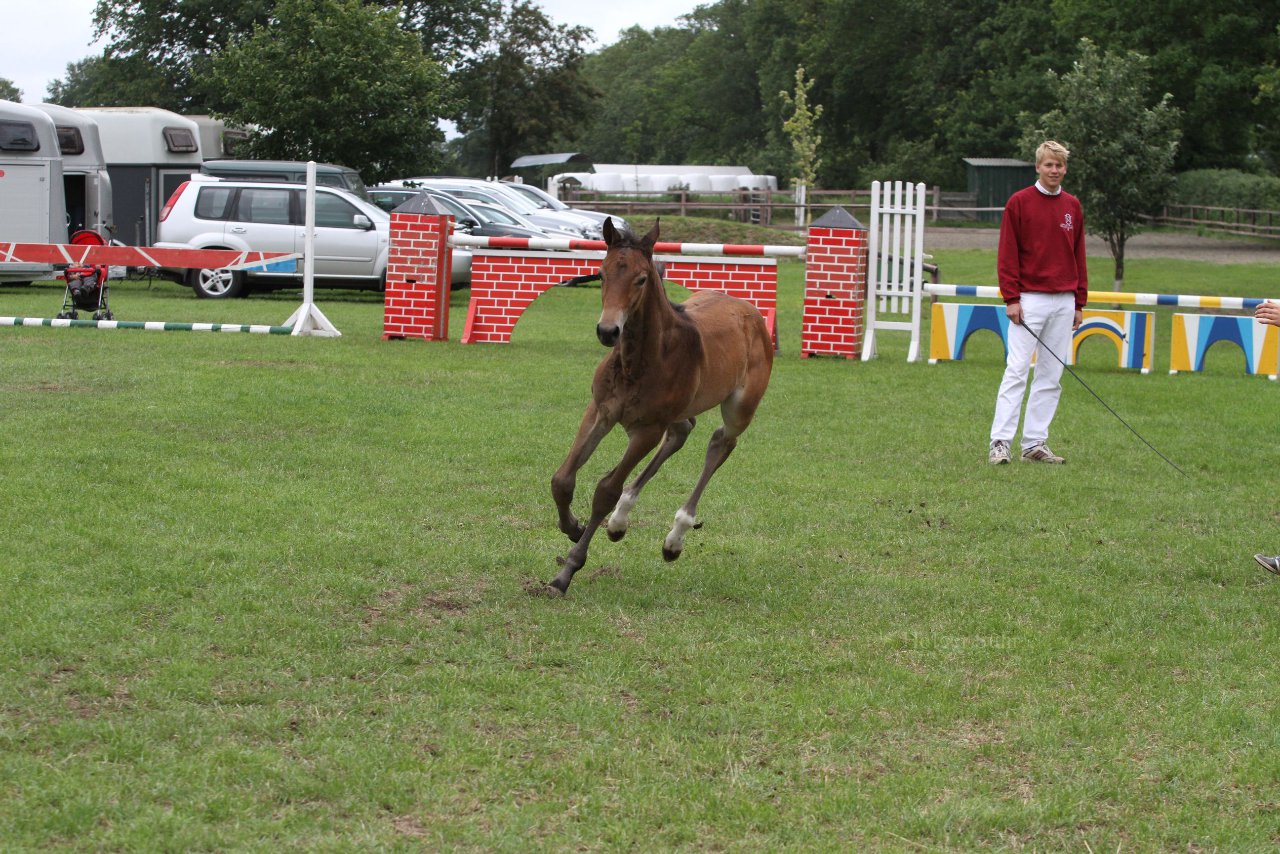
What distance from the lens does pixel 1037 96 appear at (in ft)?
231

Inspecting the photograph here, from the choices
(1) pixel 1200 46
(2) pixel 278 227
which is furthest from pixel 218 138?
(1) pixel 1200 46

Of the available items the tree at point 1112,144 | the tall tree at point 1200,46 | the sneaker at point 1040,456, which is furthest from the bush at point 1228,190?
the sneaker at point 1040,456

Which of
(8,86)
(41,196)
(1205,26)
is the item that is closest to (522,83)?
(1205,26)

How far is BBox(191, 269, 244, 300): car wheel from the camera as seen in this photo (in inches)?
963

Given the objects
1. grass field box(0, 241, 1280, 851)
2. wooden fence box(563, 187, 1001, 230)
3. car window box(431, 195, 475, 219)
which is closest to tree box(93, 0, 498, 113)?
wooden fence box(563, 187, 1001, 230)

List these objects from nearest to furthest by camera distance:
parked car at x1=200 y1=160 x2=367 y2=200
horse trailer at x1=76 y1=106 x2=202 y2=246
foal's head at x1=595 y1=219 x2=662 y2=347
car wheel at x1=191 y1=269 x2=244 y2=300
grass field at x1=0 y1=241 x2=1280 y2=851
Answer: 1. grass field at x1=0 y1=241 x2=1280 y2=851
2. foal's head at x1=595 y1=219 x2=662 y2=347
3. car wheel at x1=191 y1=269 x2=244 y2=300
4. parked car at x1=200 y1=160 x2=367 y2=200
5. horse trailer at x1=76 y1=106 x2=202 y2=246

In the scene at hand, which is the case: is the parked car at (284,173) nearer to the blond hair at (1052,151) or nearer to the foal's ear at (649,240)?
the blond hair at (1052,151)

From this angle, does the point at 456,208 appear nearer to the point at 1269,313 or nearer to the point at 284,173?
the point at 284,173

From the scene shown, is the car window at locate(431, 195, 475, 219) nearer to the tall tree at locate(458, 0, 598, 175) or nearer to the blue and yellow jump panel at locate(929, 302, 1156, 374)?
the blue and yellow jump panel at locate(929, 302, 1156, 374)

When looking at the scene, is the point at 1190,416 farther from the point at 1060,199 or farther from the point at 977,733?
the point at 977,733

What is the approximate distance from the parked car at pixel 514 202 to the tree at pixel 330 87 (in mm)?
2337

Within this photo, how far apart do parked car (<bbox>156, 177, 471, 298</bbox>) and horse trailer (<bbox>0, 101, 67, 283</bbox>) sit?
101 inches

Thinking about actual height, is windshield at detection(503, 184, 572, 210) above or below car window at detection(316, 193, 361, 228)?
above

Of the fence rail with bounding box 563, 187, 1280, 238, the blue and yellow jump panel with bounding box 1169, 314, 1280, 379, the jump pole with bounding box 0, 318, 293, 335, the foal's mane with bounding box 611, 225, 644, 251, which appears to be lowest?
the jump pole with bounding box 0, 318, 293, 335
